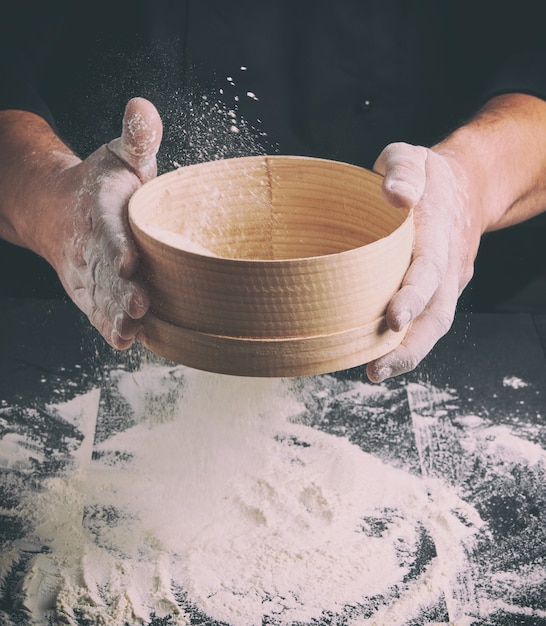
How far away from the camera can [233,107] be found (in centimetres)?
108

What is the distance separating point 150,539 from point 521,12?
0.88 m

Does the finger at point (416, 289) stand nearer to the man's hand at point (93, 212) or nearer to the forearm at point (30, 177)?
the man's hand at point (93, 212)

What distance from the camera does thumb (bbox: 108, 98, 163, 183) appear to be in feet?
2.49

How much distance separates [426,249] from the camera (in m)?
0.71

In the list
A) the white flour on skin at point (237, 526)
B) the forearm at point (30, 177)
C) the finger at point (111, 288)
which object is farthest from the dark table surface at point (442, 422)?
the finger at point (111, 288)

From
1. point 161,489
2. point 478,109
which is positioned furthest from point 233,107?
point 161,489

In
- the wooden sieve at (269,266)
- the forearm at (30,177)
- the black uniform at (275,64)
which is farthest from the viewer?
the black uniform at (275,64)

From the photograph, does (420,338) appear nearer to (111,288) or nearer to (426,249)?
(426,249)

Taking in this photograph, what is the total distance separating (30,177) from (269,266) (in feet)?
1.61

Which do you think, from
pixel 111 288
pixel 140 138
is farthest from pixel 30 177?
pixel 111 288

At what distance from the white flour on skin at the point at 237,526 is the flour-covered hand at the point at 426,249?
23 centimetres

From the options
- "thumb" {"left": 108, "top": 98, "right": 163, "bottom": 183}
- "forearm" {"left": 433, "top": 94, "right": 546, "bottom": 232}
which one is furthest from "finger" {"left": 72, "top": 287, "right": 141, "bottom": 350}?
"forearm" {"left": 433, "top": 94, "right": 546, "bottom": 232}

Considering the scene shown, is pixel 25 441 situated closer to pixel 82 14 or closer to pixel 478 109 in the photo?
pixel 82 14

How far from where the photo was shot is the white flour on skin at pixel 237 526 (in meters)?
0.77
